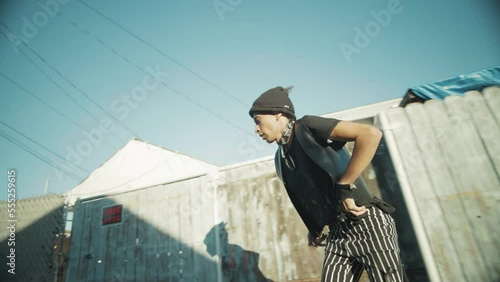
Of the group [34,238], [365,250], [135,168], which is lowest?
[365,250]

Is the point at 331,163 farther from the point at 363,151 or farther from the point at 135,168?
the point at 135,168

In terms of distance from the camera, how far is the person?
146 cm

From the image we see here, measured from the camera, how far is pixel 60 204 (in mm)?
7605

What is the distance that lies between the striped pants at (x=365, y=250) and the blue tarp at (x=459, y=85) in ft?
12.4

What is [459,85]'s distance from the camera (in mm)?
4234

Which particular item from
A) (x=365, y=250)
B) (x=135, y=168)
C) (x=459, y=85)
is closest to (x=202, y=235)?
(x=365, y=250)

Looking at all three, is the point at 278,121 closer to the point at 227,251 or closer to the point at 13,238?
the point at 227,251

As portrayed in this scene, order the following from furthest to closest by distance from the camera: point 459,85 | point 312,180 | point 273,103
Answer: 1. point 459,85
2. point 273,103
3. point 312,180

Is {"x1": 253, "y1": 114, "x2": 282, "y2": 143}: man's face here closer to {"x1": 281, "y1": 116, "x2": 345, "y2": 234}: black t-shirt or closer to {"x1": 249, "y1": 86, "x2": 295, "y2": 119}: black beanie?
{"x1": 249, "y1": 86, "x2": 295, "y2": 119}: black beanie

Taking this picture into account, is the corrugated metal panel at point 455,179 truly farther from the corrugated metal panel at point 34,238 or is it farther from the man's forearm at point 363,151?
the corrugated metal panel at point 34,238

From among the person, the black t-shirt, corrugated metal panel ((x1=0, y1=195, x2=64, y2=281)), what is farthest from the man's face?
corrugated metal panel ((x1=0, y1=195, x2=64, y2=281))

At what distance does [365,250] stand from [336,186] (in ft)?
1.64

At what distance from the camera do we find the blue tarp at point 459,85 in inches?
159

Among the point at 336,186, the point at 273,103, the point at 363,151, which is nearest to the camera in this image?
the point at 363,151
